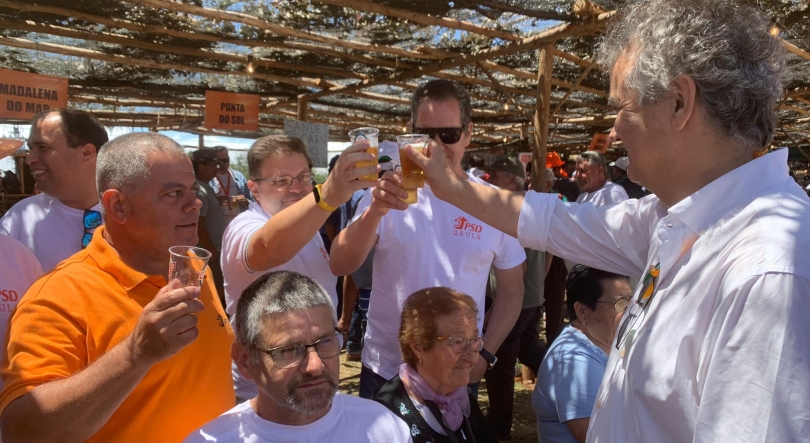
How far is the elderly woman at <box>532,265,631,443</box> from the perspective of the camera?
2.84 metres

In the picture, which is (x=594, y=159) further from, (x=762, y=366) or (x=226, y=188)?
(x=762, y=366)

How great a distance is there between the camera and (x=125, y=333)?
1798 mm

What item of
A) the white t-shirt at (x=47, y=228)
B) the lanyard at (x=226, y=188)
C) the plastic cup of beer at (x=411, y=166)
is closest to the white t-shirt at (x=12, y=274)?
the white t-shirt at (x=47, y=228)

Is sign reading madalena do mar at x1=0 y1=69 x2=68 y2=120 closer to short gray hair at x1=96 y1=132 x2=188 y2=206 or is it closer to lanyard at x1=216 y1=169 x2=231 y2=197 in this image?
lanyard at x1=216 y1=169 x2=231 y2=197

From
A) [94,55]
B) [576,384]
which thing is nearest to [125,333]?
[576,384]

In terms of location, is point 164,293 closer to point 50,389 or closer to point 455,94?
point 50,389

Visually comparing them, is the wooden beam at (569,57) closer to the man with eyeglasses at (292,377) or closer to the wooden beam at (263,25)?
the wooden beam at (263,25)

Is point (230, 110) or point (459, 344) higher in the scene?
point (230, 110)

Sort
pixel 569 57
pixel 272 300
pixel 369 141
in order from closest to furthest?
1. pixel 272 300
2. pixel 369 141
3. pixel 569 57

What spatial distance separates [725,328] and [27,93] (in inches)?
279

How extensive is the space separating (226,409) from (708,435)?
5.15 feet

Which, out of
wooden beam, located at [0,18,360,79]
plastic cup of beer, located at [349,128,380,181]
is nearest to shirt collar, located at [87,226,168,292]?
plastic cup of beer, located at [349,128,380,181]

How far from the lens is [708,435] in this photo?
1.21 meters

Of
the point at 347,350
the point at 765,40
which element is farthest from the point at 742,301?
the point at 347,350
